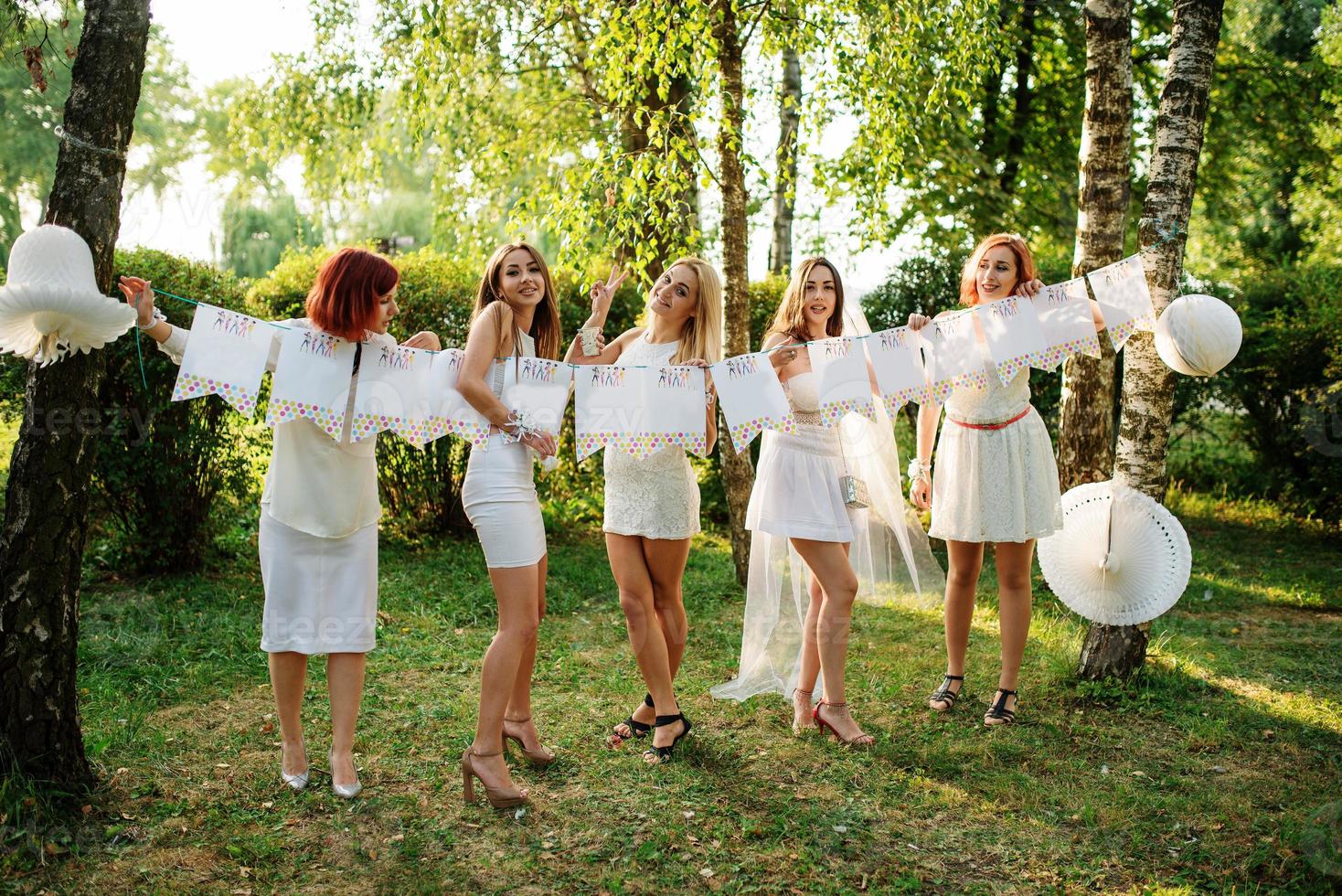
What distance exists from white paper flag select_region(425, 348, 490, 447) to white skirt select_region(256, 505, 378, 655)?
19.3 inches

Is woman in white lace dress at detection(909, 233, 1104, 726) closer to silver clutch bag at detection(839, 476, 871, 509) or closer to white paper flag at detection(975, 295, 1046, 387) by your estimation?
white paper flag at detection(975, 295, 1046, 387)

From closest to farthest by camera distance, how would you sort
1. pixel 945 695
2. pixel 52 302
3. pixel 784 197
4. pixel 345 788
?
pixel 52 302 → pixel 345 788 → pixel 945 695 → pixel 784 197

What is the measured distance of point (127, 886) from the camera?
10.2ft

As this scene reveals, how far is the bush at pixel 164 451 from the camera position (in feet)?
20.9

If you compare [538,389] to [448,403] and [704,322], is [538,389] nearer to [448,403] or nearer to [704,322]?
[448,403]

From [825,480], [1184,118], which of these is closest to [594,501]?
[825,480]

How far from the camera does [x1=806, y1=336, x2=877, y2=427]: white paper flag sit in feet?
14.0

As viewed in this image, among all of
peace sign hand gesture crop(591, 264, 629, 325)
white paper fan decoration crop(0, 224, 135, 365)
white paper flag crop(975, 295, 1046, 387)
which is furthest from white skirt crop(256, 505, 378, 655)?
white paper flag crop(975, 295, 1046, 387)

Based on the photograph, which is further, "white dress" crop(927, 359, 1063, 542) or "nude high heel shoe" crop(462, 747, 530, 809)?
"white dress" crop(927, 359, 1063, 542)

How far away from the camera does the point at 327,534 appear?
368 centimetres

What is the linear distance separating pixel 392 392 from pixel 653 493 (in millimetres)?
1097

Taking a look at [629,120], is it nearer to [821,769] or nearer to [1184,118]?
[1184,118]

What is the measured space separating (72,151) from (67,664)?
5.69ft

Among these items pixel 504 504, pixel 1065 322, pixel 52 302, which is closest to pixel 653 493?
pixel 504 504
